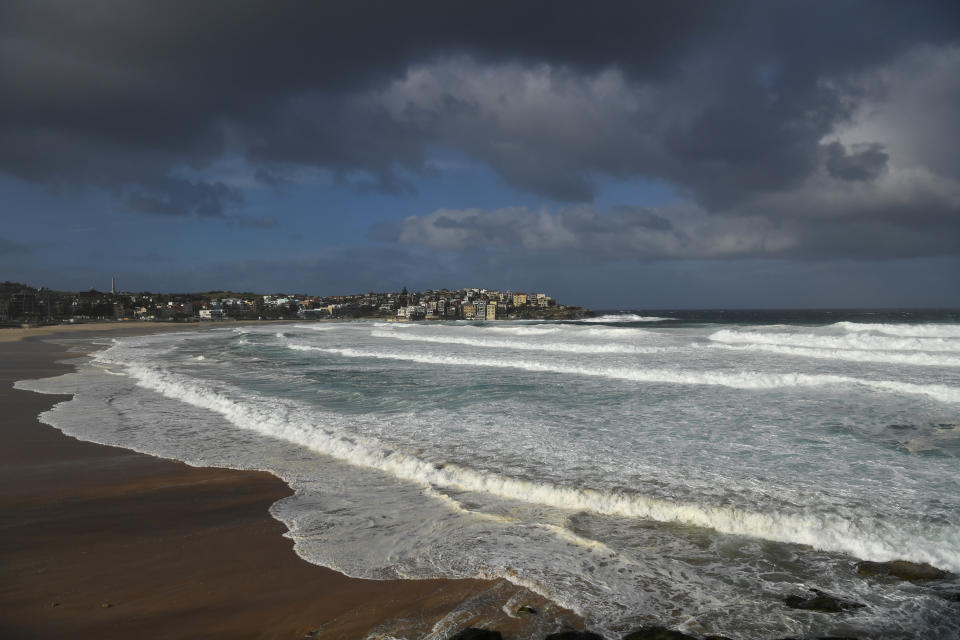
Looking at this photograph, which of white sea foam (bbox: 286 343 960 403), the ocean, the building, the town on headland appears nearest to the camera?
the ocean

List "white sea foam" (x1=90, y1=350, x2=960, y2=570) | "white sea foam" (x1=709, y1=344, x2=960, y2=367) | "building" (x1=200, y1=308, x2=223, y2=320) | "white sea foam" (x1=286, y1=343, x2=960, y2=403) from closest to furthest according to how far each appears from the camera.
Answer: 1. "white sea foam" (x1=90, y1=350, x2=960, y2=570)
2. "white sea foam" (x1=286, y1=343, x2=960, y2=403)
3. "white sea foam" (x1=709, y1=344, x2=960, y2=367)
4. "building" (x1=200, y1=308, x2=223, y2=320)

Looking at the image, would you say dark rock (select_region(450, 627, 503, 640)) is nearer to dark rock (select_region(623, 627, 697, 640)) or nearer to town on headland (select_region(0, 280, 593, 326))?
dark rock (select_region(623, 627, 697, 640))

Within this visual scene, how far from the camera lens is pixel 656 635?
10.8 feet

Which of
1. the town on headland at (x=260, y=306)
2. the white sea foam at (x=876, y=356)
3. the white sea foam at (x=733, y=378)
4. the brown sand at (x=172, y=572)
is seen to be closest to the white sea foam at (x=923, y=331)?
the white sea foam at (x=876, y=356)

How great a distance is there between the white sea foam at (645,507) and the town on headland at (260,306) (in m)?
82.2

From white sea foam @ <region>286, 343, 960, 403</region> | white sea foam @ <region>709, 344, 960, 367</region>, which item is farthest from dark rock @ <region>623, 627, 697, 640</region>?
white sea foam @ <region>709, 344, 960, 367</region>

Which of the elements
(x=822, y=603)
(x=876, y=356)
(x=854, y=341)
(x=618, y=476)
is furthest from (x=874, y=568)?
(x=854, y=341)

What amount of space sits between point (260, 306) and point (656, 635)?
415 ft

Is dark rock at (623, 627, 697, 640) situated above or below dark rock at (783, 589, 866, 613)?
above

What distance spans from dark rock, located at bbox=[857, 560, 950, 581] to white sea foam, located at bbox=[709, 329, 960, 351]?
75.7 ft

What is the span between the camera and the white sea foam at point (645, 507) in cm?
464

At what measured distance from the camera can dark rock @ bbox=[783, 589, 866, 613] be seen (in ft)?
12.0

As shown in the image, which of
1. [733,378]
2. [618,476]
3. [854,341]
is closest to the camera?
[618,476]

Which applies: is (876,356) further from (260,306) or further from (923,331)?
(260,306)
